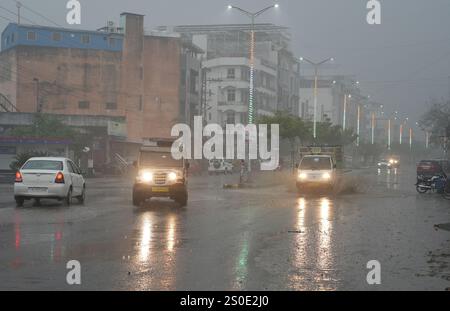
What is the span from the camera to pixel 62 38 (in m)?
71.6

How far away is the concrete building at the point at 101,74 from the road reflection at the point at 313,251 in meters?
51.7

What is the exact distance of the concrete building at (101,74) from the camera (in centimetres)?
7094

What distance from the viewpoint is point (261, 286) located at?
341 inches

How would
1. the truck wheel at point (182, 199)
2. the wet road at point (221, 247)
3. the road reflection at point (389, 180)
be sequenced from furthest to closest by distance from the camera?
1. the road reflection at point (389, 180)
2. the truck wheel at point (182, 199)
3. the wet road at point (221, 247)

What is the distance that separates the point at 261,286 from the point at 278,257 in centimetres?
265

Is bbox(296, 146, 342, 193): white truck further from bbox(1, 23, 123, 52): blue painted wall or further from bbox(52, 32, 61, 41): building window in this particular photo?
bbox(52, 32, 61, 41): building window

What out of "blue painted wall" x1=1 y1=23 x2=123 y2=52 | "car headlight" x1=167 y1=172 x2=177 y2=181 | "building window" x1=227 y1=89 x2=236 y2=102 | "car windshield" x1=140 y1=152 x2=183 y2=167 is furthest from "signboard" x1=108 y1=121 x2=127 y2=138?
"car headlight" x1=167 y1=172 x2=177 y2=181

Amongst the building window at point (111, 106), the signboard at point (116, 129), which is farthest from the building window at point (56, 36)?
the signboard at point (116, 129)

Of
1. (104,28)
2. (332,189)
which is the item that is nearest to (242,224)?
(332,189)

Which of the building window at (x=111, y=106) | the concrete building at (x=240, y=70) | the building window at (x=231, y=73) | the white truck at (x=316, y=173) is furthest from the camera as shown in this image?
the building window at (x=231, y=73)

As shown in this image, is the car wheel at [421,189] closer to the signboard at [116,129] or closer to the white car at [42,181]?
the white car at [42,181]

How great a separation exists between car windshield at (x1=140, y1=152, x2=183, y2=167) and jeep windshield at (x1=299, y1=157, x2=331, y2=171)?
36.0 ft

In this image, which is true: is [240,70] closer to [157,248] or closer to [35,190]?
[35,190]

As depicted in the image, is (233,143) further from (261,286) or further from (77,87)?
(261,286)
